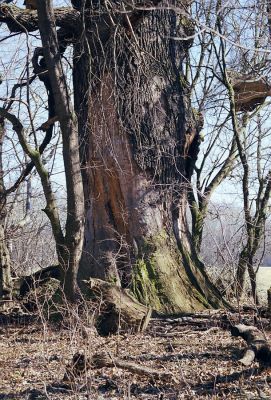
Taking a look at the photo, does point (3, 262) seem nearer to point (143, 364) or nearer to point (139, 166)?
point (139, 166)

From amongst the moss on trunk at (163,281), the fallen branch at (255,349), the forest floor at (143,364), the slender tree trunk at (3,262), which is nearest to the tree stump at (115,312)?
the forest floor at (143,364)

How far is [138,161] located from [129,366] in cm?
378

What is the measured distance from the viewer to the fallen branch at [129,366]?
19.7ft

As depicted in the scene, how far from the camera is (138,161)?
30.7 ft

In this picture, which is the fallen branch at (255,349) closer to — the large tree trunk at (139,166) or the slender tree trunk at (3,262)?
the large tree trunk at (139,166)

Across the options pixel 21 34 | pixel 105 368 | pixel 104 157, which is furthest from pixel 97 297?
pixel 21 34

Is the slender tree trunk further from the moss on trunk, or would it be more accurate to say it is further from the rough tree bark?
the moss on trunk

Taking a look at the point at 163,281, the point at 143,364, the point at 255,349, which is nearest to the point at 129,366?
the point at 143,364

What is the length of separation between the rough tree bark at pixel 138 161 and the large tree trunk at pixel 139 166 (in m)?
0.01

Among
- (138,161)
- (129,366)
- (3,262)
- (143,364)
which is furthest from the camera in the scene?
(3,262)

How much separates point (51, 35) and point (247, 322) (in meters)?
4.13

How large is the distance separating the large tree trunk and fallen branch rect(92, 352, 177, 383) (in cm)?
268

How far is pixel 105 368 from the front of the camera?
640cm

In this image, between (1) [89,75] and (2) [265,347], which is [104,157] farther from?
(2) [265,347]
